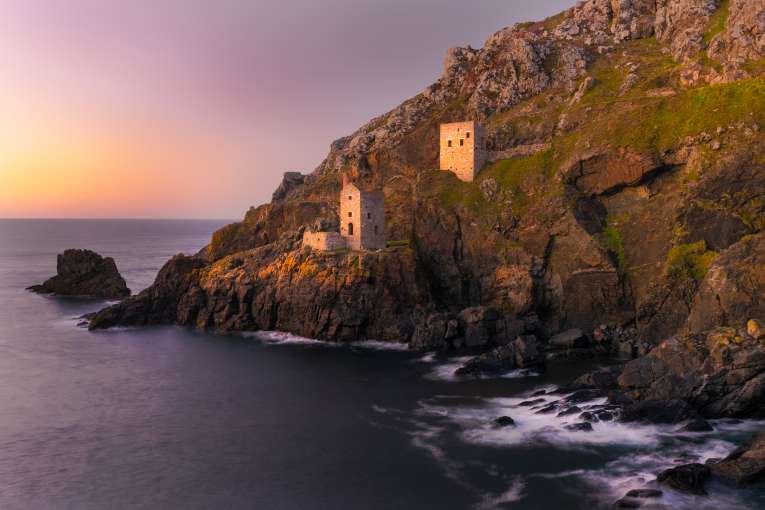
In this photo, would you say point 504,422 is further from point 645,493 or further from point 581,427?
point 645,493

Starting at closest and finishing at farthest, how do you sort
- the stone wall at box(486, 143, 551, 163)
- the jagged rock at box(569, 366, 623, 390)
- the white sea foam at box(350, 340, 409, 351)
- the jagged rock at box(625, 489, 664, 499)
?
the jagged rock at box(625, 489, 664, 499)
the jagged rock at box(569, 366, 623, 390)
the white sea foam at box(350, 340, 409, 351)
the stone wall at box(486, 143, 551, 163)

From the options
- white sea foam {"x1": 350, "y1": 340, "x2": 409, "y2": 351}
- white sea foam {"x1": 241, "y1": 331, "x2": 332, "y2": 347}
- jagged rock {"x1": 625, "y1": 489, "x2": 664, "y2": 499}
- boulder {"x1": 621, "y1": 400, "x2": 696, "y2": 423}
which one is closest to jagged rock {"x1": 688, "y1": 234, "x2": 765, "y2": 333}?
boulder {"x1": 621, "y1": 400, "x2": 696, "y2": 423}

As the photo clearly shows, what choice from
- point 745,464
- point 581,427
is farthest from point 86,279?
point 745,464

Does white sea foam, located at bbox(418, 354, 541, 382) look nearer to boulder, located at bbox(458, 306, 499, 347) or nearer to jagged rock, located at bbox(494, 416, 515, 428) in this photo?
boulder, located at bbox(458, 306, 499, 347)

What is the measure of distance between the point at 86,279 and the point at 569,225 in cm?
8361

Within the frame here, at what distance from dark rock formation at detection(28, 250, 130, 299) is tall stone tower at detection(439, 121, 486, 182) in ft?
200

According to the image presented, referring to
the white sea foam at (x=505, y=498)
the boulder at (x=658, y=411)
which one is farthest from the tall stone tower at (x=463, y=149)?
the white sea foam at (x=505, y=498)

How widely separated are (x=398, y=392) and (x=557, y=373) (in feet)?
49.0

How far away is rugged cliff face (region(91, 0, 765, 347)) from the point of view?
63.0 meters

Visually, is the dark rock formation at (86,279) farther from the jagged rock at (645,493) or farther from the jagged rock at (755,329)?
the jagged rock at (755,329)

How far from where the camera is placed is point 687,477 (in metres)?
30.7

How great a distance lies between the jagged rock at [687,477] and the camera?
30.3 metres

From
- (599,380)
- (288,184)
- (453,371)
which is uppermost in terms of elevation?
(288,184)

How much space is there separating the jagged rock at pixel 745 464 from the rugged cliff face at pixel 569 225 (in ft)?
61.6
